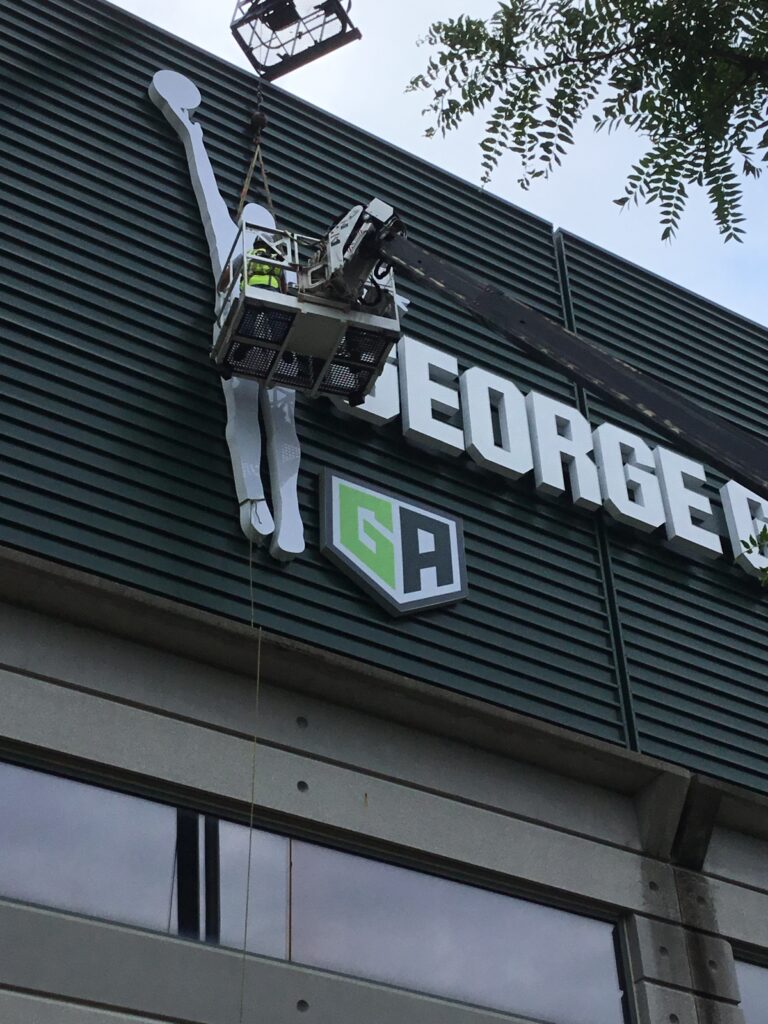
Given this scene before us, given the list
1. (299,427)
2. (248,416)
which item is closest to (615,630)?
(299,427)

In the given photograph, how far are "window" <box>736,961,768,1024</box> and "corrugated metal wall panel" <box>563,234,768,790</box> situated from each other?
6.52ft

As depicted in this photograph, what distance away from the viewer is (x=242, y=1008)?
11.0m

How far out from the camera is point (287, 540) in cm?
1358

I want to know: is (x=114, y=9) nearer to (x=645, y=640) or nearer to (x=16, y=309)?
(x=16, y=309)

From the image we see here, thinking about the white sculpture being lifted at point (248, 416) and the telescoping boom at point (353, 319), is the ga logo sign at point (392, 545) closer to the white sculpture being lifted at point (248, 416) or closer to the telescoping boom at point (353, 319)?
the white sculpture being lifted at point (248, 416)

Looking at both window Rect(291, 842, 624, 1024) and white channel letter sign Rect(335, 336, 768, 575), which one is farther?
white channel letter sign Rect(335, 336, 768, 575)

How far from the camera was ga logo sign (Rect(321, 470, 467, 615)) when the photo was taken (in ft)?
45.9

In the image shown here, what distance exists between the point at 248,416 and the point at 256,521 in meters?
1.18

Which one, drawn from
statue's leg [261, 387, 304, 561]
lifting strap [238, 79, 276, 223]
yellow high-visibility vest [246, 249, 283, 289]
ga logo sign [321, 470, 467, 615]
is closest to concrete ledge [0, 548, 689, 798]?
ga logo sign [321, 470, 467, 615]

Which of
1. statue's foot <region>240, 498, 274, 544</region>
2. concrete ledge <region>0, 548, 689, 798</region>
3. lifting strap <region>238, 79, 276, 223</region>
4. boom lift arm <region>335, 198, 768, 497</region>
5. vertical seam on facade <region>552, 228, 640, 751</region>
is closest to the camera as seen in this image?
boom lift arm <region>335, 198, 768, 497</region>

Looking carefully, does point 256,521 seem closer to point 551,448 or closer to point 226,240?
point 226,240

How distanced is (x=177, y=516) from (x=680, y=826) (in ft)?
17.6

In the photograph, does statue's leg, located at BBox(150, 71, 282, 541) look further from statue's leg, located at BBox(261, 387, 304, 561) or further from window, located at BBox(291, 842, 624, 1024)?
window, located at BBox(291, 842, 624, 1024)

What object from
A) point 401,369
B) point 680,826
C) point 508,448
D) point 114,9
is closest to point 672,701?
point 680,826
